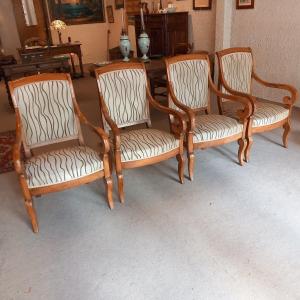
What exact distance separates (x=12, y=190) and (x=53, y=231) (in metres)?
0.76

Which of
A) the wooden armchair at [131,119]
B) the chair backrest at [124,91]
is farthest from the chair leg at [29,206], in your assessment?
the chair backrest at [124,91]

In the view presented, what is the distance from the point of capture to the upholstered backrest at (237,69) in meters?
2.85

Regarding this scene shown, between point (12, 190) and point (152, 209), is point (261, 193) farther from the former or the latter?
point (12, 190)

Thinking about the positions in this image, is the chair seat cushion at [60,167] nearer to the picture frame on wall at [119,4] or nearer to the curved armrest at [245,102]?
the curved armrest at [245,102]

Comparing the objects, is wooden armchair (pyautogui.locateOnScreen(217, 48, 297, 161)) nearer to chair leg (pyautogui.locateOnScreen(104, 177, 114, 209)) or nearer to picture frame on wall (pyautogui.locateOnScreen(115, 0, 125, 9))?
chair leg (pyautogui.locateOnScreen(104, 177, 114, 209))

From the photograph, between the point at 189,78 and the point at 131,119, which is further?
the point at 189,78

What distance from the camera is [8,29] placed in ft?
25.0

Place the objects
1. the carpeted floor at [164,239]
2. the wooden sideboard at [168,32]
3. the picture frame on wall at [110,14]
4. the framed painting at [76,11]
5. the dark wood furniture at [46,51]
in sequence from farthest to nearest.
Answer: the picture frame on wall at [110,14]
the framed painting at [76,11]
the dark wood furniture at [46,51]
the wooden sideboard at [168,32]
the carpeted floor at [164,239]

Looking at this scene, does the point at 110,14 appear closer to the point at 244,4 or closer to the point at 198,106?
the point at 244,4

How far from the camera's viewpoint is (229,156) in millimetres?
2848

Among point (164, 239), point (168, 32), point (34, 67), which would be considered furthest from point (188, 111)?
point (34, 67)

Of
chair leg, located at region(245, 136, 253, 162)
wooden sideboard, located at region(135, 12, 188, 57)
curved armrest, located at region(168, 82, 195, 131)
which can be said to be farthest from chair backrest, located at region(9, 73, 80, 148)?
wooden sideboard, located at region(135, 12, 188, 57)

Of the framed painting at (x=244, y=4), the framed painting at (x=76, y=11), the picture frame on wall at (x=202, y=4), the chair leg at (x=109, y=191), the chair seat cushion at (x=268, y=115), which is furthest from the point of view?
the framed painting at (x=76, y=11)

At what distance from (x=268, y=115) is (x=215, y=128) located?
563 millimetres
